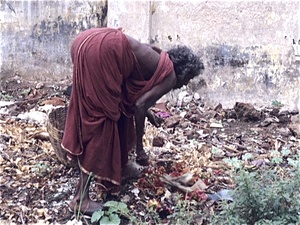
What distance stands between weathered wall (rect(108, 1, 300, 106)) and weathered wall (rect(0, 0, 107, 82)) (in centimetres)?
86

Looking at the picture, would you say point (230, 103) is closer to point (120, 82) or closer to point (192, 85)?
point (192, 85)

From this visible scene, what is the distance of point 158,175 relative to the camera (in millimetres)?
3941

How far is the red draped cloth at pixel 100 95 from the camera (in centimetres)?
323

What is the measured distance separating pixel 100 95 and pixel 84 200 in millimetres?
941

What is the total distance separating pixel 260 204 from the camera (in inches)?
111

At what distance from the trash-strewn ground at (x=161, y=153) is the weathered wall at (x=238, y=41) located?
40 cm

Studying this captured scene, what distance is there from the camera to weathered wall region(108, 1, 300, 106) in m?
7.09

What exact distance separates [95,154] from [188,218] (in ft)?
3.09

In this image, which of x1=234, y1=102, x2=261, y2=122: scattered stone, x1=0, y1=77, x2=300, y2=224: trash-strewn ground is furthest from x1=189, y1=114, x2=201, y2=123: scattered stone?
x1=234, y1=102, x2=261, y2=122: scattered stone

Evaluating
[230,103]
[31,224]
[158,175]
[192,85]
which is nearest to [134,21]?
[192,85]

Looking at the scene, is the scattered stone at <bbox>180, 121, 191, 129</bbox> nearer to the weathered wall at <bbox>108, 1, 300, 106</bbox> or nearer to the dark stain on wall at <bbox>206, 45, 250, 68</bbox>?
the weathered wall at <bbox>108, 1, 300, 106</bbox>

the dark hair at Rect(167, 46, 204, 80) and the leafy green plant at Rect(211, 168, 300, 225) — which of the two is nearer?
the leafy green plant at Rect(211, 168, 300, 225)

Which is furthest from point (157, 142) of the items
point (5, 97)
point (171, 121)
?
point (5, 97)

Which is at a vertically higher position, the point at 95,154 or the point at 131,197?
the point at 95,154
